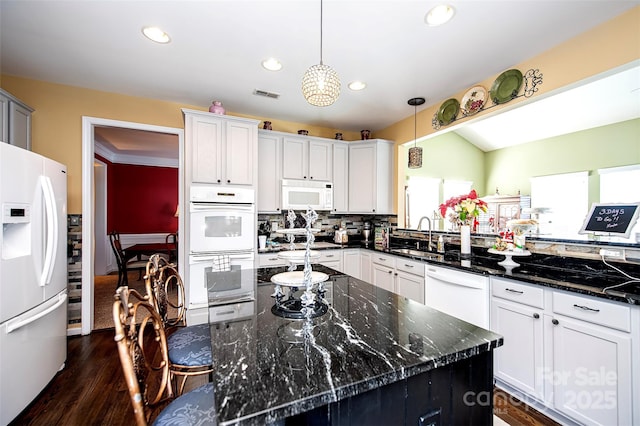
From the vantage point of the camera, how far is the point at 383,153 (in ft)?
13.0

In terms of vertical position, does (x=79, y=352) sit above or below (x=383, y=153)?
below

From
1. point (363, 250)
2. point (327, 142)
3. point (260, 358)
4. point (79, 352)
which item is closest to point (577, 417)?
point (260, 358)

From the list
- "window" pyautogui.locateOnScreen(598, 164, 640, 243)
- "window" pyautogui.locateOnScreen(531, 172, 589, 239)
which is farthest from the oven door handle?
"window" pyautogui.locateOnScreen(598, 164, 640, 243)

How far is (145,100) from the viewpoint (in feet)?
10.4

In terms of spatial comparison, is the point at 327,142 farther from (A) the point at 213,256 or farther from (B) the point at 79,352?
(B) the point at 79,352

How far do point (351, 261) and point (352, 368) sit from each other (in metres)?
2.97

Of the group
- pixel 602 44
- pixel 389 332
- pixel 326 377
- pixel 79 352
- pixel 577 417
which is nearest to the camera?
pixel 326 377

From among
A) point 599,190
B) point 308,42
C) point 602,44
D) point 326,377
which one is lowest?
point 326,377

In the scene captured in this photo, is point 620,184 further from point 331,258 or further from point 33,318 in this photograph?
point 33,318

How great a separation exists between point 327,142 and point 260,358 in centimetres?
345

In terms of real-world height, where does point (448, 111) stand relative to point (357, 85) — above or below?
below

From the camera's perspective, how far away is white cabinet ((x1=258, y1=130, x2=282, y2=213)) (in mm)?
3570

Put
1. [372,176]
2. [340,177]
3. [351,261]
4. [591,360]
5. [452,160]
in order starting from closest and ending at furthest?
[591,360] < [351,261] < [372,176] < [340,177] < [452,160]

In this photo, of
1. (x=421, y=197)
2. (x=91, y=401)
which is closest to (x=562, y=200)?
(x=421, y=197)
